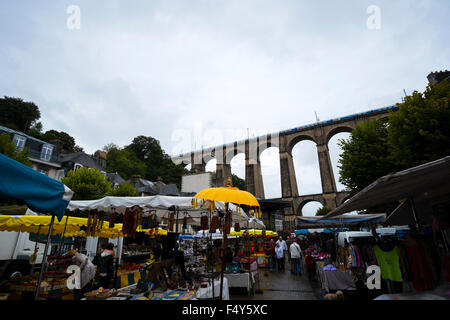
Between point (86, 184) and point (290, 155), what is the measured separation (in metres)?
34.6

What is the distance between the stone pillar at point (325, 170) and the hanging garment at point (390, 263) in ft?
114

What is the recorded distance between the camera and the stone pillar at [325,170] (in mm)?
35875

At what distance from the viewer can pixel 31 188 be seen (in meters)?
2.65

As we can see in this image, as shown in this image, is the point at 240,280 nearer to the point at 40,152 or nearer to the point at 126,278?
the point at 126,278

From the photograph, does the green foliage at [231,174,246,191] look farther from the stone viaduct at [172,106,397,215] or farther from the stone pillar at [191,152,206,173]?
the stone viaduct at [172,106,397,215]

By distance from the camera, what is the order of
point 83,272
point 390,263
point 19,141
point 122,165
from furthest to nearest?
1. point 122,165
2. point 19,141
3. point 83,272
4. point 390,263

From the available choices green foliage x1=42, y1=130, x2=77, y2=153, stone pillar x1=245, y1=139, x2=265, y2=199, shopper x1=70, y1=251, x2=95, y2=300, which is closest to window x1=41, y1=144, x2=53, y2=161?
green foliage x1=42, y1=130, x2=77, y2=153

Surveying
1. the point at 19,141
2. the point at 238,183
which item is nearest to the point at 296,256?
the point at 19,141

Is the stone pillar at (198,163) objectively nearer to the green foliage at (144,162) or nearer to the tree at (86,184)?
the green foliage at (144,162)

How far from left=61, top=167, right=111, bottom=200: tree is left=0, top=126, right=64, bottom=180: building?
5.48 meters

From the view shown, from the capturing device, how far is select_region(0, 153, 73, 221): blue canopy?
2365mm

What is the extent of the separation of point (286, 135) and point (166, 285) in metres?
40.3

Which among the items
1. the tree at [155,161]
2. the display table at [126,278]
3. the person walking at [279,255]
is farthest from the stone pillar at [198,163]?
the display table at [126,278]
